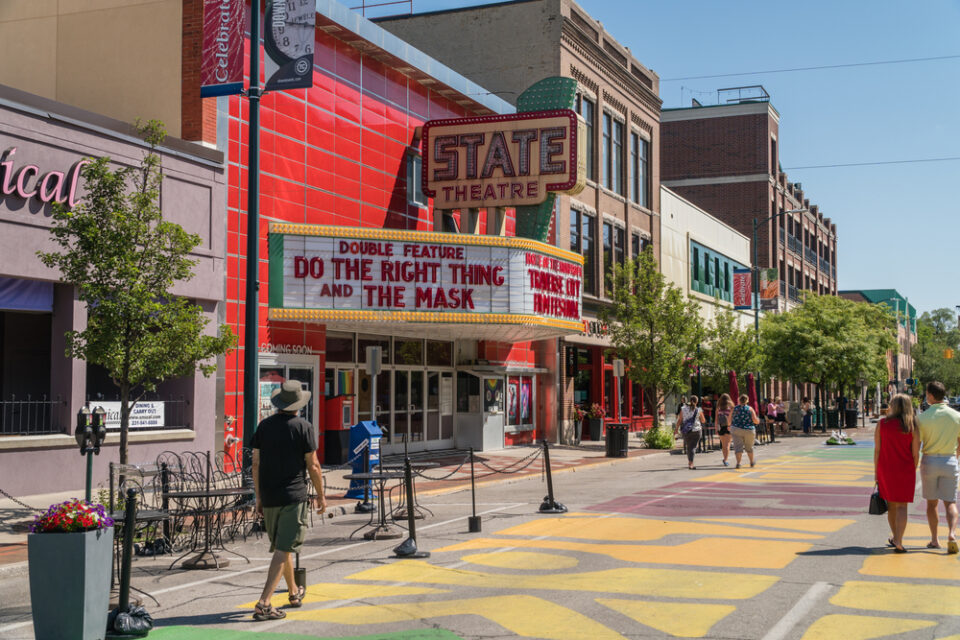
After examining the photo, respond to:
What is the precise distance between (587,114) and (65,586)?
32.4 meters

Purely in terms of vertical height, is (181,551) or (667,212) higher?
(667,212)

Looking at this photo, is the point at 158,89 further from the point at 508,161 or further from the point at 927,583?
the point at 927,583

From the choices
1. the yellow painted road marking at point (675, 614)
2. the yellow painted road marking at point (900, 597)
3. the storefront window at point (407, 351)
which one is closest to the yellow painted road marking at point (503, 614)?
the yellow painted road marking at point (675, 614)

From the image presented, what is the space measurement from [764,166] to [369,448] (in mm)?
53642

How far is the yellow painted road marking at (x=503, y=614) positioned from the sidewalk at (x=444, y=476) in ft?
14.3

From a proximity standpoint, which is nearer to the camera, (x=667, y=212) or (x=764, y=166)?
(x=667, y=212)

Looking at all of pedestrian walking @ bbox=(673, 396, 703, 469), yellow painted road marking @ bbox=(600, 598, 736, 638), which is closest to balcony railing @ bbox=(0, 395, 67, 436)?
yellow painted road marking @ bbox=(600, 598, 736, 638)

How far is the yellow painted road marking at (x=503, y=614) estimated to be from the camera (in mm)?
7266

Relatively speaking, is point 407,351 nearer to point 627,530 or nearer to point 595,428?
point 595,428

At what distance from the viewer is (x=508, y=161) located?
85.1ft

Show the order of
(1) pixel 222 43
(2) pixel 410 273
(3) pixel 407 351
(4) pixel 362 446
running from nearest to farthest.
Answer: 1. (4) pixel 362 446
2. (1) pixel 222 43
3. (2) pixel 410 273
4. (3) pixel 407 351

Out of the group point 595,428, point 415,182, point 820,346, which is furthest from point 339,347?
point 820,346

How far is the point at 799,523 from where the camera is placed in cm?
1323

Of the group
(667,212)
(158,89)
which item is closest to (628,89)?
(667,212)
